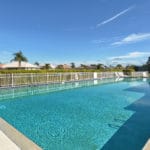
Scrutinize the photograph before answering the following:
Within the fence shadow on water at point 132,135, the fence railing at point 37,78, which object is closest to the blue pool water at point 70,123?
the fence shadow on water at point 132,135

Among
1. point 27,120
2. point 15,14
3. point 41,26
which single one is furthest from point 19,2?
point 27,120

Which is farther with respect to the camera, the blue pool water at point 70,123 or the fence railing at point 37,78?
the fence railing at point 37,78

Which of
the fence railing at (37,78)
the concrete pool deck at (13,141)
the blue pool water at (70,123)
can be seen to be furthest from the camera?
the fence railing at (37,78)

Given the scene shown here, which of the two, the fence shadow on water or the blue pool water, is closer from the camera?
the fence shadow on water

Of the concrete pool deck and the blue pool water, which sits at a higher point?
the concrete pool deck

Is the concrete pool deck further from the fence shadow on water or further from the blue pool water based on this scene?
the fence shadow on water

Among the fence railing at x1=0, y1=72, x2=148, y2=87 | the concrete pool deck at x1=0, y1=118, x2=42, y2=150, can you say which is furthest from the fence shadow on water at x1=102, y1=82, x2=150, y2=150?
the fence railing at x1=0, y1=72, x2=148, y2=87

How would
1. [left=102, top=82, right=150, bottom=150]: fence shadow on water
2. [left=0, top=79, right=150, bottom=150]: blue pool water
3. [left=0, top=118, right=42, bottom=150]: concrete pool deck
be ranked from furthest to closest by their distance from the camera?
[left=0, top=79, right=150, bottom=150]: blue pool water → [left=102, top=82, right=150, bottom=150]: fence shadow on water → [left=0, top=118, right=42, bottom=150]: concrete pool deck

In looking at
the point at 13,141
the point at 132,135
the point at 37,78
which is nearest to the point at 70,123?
the point at 132,135

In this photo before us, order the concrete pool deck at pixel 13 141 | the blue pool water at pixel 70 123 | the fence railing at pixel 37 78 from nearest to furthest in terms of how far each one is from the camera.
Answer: the concrete pool deck at pixel 13 141
the blue pool water at pixel 70 123
the fence railing at pixel 37 78

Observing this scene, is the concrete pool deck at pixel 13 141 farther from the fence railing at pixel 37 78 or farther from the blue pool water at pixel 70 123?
the fence railing at pixel 37 78

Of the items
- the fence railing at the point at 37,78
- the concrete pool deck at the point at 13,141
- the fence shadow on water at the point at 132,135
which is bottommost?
the fence shadow on water at the point at 132,135

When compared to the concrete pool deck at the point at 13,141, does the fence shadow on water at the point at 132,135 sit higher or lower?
lower

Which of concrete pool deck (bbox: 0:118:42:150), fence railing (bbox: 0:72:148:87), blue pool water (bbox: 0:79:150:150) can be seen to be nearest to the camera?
concrete pool deck (bbox: 0:118:42:150)
